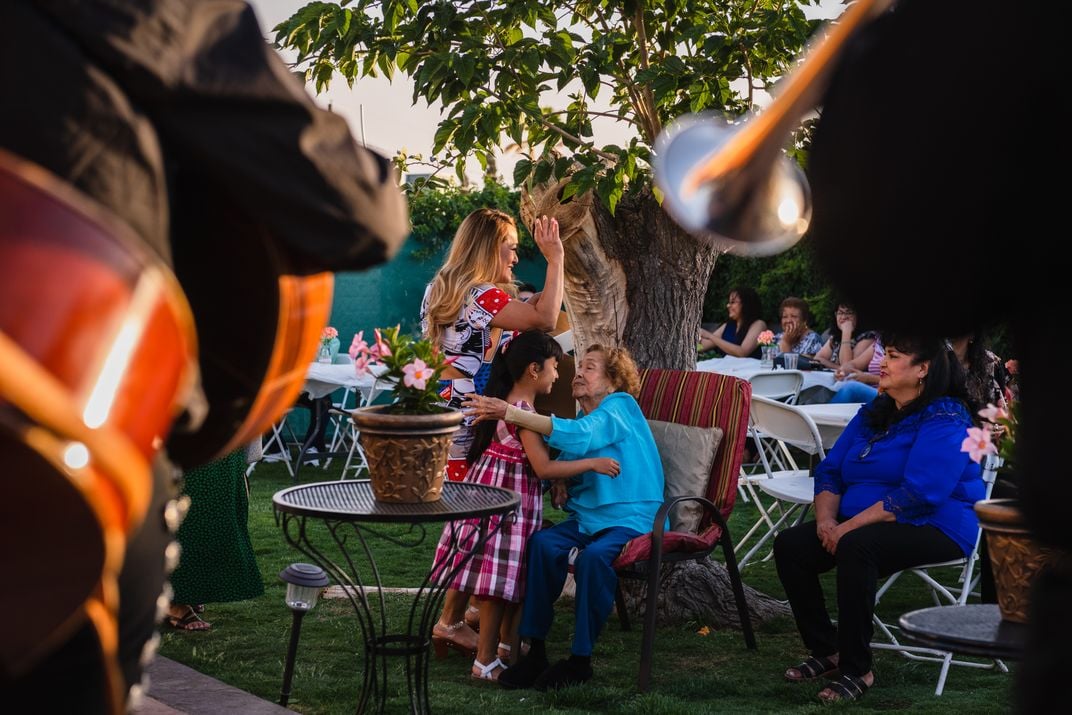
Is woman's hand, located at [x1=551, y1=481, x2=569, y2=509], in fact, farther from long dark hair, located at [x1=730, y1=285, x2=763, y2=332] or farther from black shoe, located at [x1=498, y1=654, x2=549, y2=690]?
long dark hair, located at [x1=730, y1=285, x2=763, y2=332]

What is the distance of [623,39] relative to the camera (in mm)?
4223

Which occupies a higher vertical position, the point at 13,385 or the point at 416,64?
the point at 416,64

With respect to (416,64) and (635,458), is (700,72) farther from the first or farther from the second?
(635,458)

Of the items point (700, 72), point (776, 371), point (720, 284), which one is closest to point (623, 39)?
point (700, 72)

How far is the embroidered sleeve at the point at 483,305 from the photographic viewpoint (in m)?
4.80

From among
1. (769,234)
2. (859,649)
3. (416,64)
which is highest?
(416,64)

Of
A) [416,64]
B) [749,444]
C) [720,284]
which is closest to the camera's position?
[416,64]

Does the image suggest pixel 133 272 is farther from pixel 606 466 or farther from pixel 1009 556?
pixel 606 466

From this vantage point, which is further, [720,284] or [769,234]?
[720,284]

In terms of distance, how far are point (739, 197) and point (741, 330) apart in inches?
379

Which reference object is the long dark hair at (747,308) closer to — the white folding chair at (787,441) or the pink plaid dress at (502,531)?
the white folding chair at (787,441)

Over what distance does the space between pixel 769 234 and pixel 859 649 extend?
342cm

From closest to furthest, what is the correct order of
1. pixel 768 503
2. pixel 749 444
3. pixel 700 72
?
pixel 700 72 → pixel 768 503 → pixel 749 444

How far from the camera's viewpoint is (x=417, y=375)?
368 cm
